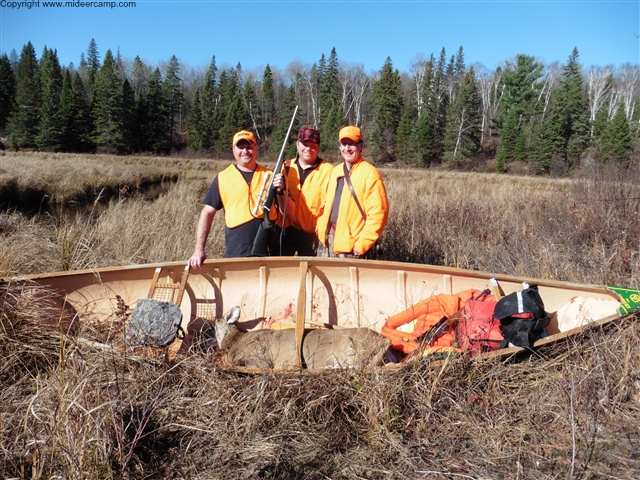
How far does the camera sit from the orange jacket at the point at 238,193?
4.30 metres

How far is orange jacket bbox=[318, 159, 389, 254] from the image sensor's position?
4.13 m

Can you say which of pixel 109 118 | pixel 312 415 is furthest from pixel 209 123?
pixel 312 415

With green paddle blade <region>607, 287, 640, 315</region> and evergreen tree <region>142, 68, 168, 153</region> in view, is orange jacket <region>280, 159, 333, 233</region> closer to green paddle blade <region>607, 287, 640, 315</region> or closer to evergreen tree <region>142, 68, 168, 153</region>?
green paddle blade <region>607, 287, 640, 315</region>

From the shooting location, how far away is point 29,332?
11.4ft

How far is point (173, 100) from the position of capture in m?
55.8

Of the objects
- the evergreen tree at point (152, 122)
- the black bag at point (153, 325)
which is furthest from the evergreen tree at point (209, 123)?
the black bag at point (153, 325)

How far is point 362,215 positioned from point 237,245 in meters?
1.31

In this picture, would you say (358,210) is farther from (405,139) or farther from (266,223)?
(405,139)

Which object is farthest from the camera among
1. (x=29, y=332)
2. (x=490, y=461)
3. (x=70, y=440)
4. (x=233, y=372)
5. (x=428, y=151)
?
(x=428, y=151)

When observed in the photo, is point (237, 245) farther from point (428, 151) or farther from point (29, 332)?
point (428, 151)

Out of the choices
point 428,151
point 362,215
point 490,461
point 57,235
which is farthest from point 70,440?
point 428,151

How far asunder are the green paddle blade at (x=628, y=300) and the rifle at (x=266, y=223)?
2.97 metres

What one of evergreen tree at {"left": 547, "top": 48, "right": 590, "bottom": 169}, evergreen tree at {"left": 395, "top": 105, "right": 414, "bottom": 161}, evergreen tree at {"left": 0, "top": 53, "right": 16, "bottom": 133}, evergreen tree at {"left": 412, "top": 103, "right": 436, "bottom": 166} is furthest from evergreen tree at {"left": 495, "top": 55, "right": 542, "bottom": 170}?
evergreen tree at {"left": 0, "top": 53, "right": 16, "bottom": 133}

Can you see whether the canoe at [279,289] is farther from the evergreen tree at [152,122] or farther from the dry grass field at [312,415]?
the evergreen tree at [152,122]
